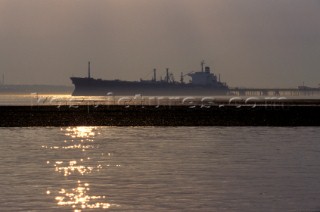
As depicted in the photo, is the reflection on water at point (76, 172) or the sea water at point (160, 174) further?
the reflection on water at point (76, 172)

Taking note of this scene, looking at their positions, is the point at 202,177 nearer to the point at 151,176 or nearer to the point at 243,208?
the point at 151,176

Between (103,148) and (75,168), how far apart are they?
10729 mm

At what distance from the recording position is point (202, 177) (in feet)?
95.7

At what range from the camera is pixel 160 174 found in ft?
97.7

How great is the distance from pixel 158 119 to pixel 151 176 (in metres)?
48.5

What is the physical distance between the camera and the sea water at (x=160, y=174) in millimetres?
23047

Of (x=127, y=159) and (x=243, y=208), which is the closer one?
(x=243, y=208)

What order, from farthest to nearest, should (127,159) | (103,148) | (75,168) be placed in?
(103,148), (127,159), (75,168)

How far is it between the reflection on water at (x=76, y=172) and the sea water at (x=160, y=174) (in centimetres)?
3

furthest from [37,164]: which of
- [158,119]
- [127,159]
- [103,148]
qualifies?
[158,119]

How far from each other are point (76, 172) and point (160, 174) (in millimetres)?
3560

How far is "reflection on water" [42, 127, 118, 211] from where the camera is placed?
76.2 ft

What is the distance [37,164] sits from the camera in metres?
33.9

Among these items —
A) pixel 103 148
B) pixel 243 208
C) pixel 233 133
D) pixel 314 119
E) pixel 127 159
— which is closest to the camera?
pixel 243 208
